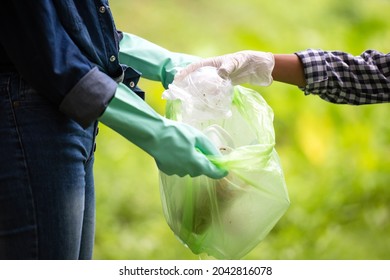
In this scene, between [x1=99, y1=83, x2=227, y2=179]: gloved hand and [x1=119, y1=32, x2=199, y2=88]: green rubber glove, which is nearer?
[x1=99, y1=83, x2=227, y2=179]: gloved hand

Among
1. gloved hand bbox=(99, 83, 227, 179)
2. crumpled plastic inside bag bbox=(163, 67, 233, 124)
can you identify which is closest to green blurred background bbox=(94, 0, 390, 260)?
crumpled plastic inside bag bbox=(163, 67, 233, 124)

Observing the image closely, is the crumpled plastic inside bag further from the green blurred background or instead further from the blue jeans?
the green blurred background

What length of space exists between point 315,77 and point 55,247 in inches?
30.8

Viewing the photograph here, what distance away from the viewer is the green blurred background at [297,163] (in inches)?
129

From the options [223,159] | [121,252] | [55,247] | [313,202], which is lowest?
[121,252]

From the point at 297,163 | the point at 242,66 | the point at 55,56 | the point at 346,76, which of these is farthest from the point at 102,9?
the point at 297,163

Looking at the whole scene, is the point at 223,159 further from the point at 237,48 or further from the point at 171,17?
the point at 171,17

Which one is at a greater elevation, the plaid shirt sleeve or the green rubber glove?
the plaid shirt sleeve

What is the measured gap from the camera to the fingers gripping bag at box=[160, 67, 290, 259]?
159 cm

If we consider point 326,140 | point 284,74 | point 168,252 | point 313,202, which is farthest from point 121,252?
point 284,74

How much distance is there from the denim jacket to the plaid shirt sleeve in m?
0.61

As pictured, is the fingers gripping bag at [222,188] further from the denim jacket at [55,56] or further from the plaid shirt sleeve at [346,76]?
the denim jacket at [55,56]

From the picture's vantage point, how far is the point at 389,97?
185cm

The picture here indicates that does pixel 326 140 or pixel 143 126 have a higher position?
pixel 143 126
